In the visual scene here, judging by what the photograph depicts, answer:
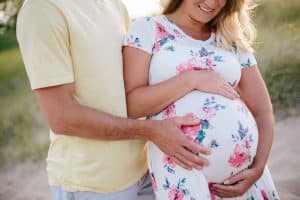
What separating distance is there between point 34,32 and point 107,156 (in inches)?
19.3

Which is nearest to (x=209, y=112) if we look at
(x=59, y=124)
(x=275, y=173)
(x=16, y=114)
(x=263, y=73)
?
(x=59, y=124)

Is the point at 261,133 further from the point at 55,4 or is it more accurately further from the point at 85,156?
the point at 55,4

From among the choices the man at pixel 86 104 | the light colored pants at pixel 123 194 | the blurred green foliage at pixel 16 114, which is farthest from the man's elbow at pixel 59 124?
the blurred green foliage at pixel 16 114

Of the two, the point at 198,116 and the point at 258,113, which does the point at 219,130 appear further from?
the point at 258,113

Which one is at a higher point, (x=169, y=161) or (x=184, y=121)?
(x=184, y=121)

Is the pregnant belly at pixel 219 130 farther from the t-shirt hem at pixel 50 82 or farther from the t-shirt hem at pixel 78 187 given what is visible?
the t-shirt hem at pixel 50 82

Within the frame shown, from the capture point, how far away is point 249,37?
265 cm

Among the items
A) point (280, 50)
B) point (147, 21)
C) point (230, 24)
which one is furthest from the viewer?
point (280, 50)

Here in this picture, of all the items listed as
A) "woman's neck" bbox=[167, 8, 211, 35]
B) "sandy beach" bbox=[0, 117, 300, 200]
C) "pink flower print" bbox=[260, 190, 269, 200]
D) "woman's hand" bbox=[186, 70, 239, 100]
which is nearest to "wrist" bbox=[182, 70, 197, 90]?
"woman's hand" bbox=[186, 70, 239, 100]

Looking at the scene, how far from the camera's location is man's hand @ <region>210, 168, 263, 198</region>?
92.3 inches

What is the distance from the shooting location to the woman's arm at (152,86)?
2332 millimetres

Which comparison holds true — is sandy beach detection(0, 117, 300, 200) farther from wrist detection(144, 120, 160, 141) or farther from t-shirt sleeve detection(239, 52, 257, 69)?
wrist detection(144, 120, 160, 141)

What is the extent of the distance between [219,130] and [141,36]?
42 cm

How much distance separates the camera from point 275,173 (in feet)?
14.6
